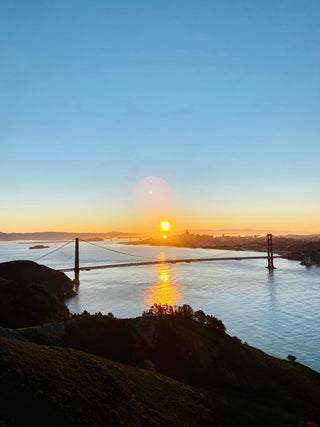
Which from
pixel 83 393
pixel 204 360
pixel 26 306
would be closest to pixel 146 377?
pixel 83 393

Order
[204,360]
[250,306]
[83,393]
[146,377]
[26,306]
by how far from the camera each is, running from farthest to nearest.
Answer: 1. [250,306]
2. [26,306]
3. [204,360]
4. [146,377]
5. [83,393]

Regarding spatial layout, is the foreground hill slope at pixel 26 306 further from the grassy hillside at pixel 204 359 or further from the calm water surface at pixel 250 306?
the grassy hillside at pixel 204 359

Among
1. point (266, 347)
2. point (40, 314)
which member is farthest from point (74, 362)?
point (40, 314)

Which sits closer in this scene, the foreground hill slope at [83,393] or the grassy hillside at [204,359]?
the foreground hill slope at [83,393]

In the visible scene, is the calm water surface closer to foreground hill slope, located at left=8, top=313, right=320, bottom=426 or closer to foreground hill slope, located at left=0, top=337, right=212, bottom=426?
foreground hill slope, located at left=8, top=313, right=320, bottom=426

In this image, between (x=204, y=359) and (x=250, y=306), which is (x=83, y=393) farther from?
(x=250, y=306)

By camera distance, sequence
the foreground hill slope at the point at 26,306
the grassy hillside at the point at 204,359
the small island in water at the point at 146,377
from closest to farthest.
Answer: the small island in water at the point at 146,377 → the grassy hillside at the point at 204,359 → the foreground hill slope at the point at 26,306

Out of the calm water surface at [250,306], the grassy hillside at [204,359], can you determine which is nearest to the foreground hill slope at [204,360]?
the grassy hillside at [204,359]
